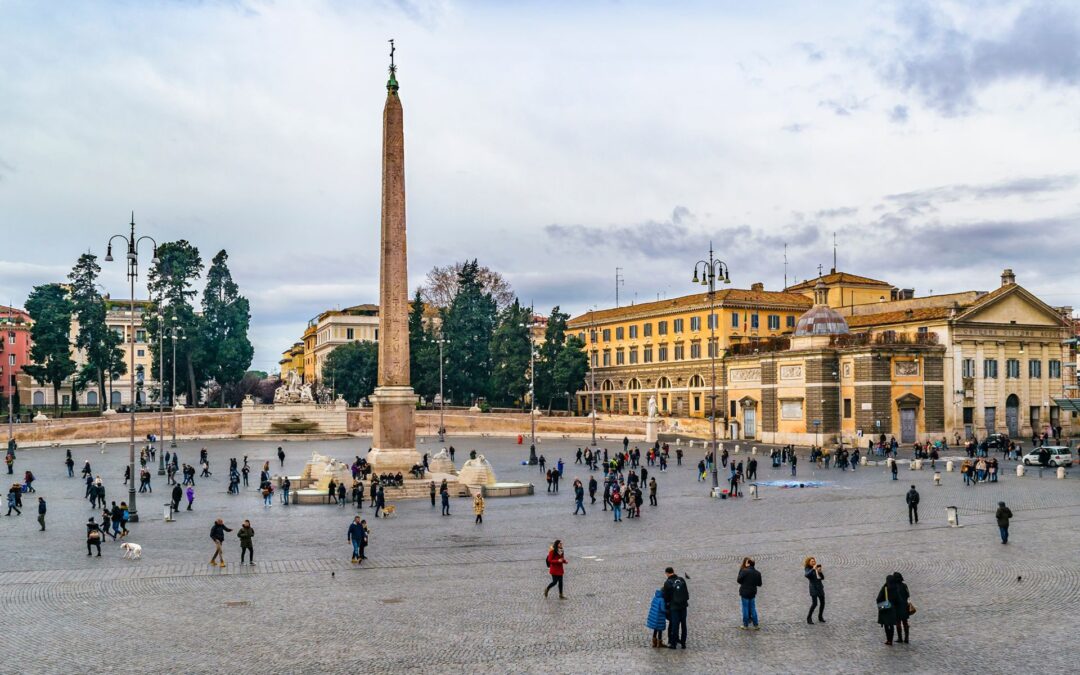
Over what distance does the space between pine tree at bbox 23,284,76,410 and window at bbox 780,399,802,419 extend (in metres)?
51.4

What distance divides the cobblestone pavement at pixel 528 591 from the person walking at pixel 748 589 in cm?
29

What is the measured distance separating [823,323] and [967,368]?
837 centimetres

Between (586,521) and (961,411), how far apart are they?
3769 cm

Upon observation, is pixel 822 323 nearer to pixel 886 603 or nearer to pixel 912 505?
pixel 912 505

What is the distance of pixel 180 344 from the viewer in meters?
77.1

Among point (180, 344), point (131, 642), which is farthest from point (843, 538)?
point (180, 344)

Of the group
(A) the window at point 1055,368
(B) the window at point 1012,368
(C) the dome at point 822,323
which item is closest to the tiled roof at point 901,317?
(C) the dome at point 822,323

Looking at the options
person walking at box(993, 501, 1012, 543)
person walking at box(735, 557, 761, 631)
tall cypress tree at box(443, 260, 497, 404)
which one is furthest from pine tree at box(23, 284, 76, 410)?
person walking at box(735, 557, 761, 631)

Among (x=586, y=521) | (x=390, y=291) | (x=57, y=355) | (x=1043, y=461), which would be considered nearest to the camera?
(x=586, y=521)

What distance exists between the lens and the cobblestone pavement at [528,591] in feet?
42.2

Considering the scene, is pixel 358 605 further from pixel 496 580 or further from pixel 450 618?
pixel 496 580

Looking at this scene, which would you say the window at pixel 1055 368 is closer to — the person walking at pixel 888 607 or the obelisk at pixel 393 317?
the obelisk at pixel 393 317

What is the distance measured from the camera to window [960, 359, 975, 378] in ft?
188

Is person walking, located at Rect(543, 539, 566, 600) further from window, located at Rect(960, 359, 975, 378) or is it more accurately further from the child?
window, located at Rect(960, 359, 975, 378)
